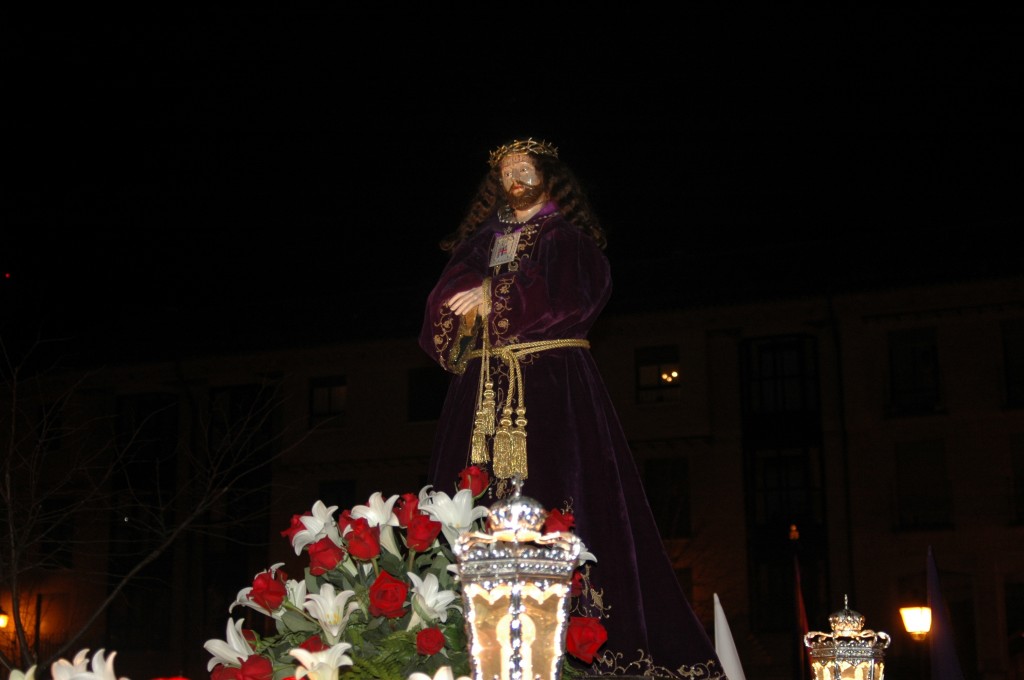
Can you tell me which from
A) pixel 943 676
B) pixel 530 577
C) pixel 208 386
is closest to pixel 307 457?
pixel 208 386

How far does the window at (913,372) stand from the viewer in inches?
1103

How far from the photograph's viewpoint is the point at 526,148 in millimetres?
7086

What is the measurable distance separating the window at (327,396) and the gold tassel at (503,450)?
26.7 meters

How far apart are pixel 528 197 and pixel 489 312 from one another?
2.47 feet

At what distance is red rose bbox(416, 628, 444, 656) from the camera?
4266mm

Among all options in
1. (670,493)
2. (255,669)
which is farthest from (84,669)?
(670,493)

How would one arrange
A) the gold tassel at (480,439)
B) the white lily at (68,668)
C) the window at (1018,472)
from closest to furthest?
the white lily at (68,668), the gold tassel at (480,439), the window at (1018,472)

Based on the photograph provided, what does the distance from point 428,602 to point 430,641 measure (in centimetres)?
21

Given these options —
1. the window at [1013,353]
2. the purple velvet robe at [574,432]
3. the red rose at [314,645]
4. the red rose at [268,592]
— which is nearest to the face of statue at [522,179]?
the purple velvet robe at [574,432]

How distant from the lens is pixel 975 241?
92.3 ft

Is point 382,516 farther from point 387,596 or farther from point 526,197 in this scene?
point 526,197

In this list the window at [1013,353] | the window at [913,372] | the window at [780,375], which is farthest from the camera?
the window at [780,375]

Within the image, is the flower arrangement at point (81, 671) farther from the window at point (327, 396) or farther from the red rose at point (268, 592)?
the window at point (327, 396)

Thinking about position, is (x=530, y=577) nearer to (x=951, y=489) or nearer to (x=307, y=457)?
(x=951, y=489)
